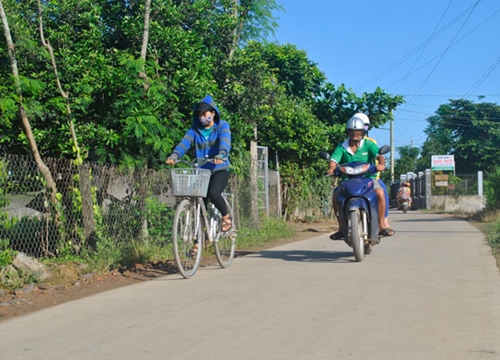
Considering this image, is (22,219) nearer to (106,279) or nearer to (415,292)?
(106,279)

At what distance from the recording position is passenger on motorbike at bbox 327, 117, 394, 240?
8.30 metres

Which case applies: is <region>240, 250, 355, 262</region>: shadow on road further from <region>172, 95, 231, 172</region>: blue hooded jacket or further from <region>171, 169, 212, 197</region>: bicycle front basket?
<region>171, 169, 212, 197</region>: bicycle front basket

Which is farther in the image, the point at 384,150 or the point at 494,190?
the point at 494,190

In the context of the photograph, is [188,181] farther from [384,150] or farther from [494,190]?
[494,190]

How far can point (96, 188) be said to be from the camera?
825 centimetres

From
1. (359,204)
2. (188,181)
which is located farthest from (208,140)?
(359,204)

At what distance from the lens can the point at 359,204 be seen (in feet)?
26.1

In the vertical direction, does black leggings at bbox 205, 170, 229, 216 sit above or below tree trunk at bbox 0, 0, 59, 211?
below

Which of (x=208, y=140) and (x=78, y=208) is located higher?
(x=208, y=140)

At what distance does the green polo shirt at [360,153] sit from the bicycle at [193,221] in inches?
65.2

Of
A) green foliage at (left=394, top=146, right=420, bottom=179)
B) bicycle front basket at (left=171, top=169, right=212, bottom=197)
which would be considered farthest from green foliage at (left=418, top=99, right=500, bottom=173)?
bicycle front basket at (left=171, top=169, right=212, bottom=197)

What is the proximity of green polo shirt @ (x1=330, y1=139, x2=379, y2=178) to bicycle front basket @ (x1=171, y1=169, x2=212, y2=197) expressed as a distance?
2.16m

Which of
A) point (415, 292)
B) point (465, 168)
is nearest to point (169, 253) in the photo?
point (415, 292)

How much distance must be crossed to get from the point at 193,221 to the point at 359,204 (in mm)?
2068
